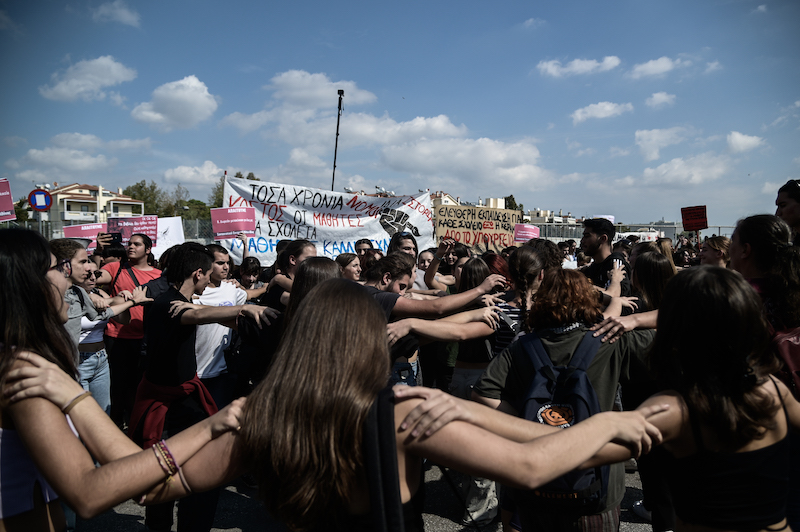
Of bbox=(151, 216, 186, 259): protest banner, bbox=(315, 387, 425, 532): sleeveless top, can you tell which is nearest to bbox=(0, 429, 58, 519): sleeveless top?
bbox=(315, 387, 425, 532): sleeveless top

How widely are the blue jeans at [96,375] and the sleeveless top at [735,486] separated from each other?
485cm

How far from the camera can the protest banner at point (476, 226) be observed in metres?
11.3

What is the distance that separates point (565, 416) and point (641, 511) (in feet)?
8.02

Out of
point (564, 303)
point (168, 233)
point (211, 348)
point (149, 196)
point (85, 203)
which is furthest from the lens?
point (85, 203)

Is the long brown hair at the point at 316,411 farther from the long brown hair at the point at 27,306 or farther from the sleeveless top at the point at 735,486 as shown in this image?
the sleeveless top at the point at 735,486

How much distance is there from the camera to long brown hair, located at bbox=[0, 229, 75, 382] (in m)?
1.57

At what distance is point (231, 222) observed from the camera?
8609 millimetres

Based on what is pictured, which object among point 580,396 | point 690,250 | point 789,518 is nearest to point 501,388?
point 580,396

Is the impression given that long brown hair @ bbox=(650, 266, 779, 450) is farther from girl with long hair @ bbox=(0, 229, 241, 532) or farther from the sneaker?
the sneaker

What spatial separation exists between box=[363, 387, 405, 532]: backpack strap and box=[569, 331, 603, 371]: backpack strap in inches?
55.4

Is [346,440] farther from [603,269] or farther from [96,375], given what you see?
[603,269]

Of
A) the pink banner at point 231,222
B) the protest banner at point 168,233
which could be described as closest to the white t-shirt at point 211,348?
the pink banner at point 231,222

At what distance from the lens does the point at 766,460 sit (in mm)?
1564

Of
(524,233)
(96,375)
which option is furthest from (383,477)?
(524,233)
